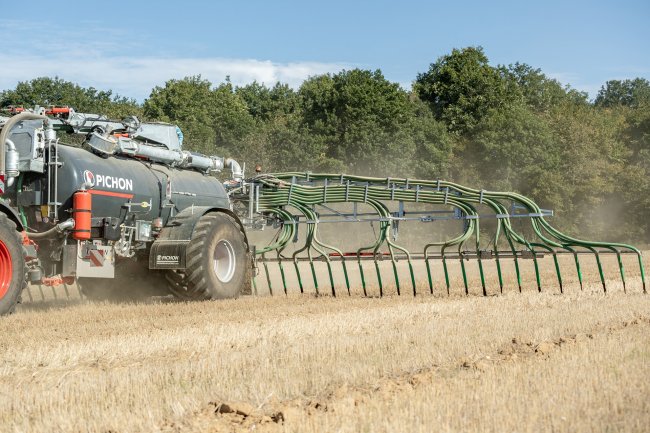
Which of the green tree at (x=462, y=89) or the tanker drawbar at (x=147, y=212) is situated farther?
the green tree at (x=462, y=89)

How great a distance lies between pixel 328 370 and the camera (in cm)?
641

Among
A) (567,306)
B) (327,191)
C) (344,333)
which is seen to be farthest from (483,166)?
(344,333)

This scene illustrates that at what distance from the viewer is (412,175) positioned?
4291cm

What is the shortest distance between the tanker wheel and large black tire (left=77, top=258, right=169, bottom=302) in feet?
2.24

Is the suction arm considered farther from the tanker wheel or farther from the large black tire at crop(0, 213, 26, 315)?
the tanker wheel

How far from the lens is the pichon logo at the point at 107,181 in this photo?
10828mm

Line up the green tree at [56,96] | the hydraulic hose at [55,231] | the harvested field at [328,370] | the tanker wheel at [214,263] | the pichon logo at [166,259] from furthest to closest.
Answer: the green tree at [56,96] < the tanker wheel at [214,263] < the pichon logo at [166,259] < the hydraulic hose at [55,231] < the harvested field at [328,370]

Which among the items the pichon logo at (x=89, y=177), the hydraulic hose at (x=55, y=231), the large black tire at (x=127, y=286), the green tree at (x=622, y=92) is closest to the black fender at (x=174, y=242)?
the large black tire at (x=127, y=286)

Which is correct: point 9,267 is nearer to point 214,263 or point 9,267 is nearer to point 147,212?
point 147,212

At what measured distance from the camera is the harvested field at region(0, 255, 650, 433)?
5020 mm

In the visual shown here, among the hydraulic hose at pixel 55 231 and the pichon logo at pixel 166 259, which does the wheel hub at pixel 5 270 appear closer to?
the hydraulic hose at pixel 55 231

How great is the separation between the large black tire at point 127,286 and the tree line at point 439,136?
22.0m

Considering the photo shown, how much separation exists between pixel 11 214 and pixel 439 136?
37810mm

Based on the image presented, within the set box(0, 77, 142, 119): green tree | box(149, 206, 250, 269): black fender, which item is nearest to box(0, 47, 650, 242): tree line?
box(0, 77, 142, 119): green tree
